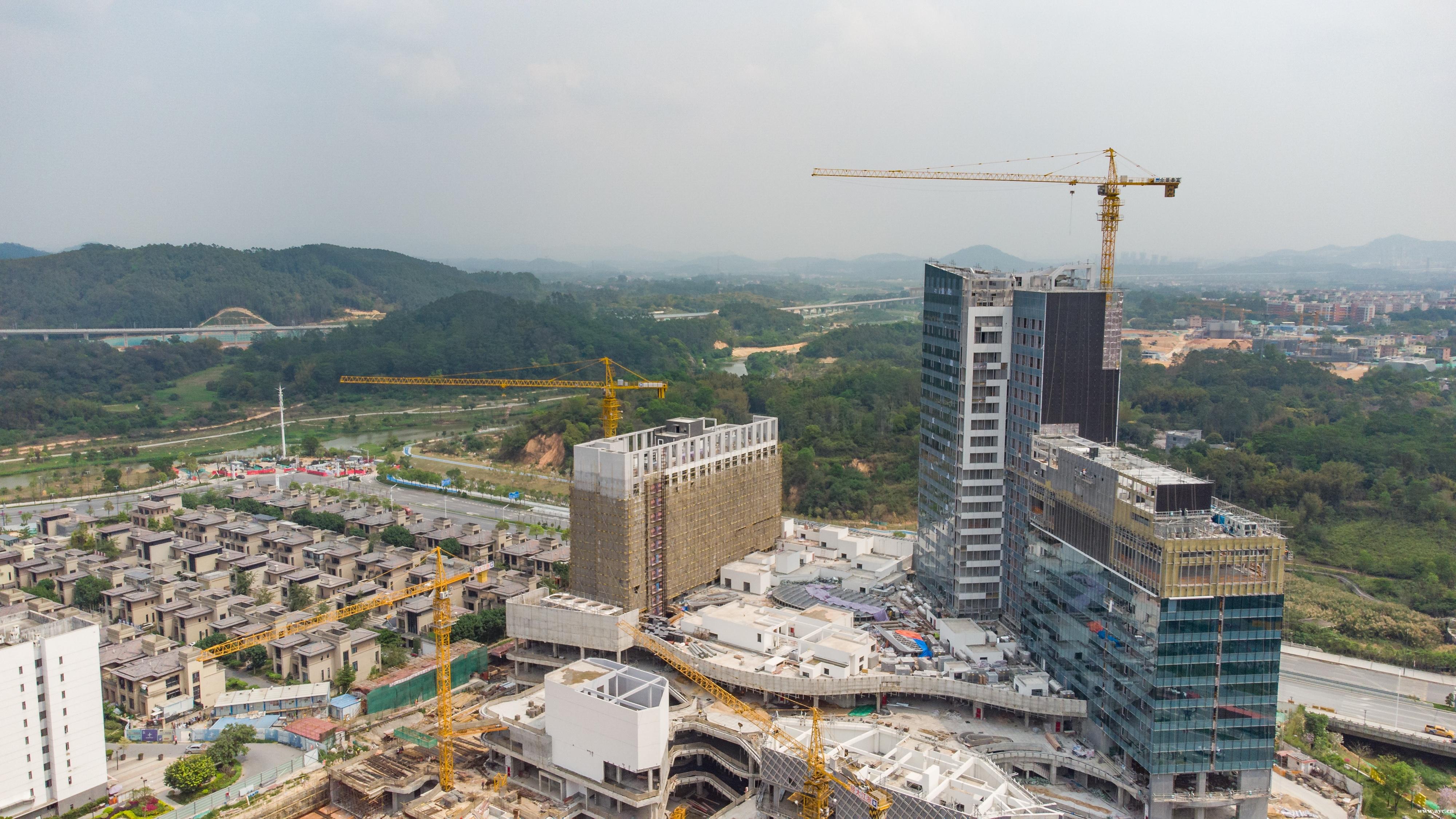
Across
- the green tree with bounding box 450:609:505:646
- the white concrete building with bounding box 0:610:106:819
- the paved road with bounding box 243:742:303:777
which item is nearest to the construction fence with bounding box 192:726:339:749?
the paved road with bounding box 243:742:303:777

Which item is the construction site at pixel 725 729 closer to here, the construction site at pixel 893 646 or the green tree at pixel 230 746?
the construction site at pixel 893 646

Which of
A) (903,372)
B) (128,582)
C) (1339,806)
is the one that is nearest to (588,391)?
(903,372)

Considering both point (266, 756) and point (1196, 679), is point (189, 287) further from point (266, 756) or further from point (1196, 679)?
point (1196, 679)

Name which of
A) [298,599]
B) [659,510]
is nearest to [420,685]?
[298,599]

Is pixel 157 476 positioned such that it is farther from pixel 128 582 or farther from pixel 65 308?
pixel 65 308

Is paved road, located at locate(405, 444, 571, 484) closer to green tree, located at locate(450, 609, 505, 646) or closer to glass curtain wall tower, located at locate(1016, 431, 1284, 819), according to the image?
green tree, located at locate(450, 609, 505, 646)
